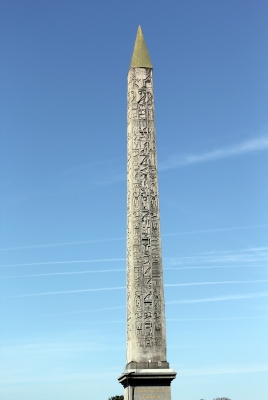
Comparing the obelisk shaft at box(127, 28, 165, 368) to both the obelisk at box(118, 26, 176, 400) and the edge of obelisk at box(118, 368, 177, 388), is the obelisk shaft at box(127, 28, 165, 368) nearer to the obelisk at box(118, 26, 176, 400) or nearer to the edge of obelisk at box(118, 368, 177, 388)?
the obelisk at box(118, 26, 176, 400)

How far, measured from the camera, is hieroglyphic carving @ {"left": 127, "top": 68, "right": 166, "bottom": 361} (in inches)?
797

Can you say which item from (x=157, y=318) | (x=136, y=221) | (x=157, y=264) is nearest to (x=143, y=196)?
(x=136, y=221)

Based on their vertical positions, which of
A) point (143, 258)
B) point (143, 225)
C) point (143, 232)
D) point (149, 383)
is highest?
point (143, 225)

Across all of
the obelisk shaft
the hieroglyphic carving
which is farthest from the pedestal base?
the hieroglyphic carving

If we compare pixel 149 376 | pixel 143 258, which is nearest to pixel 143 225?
pixel 143 258

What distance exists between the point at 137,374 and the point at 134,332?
4.01 feet

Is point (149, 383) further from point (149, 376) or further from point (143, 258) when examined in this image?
point (143, 258)

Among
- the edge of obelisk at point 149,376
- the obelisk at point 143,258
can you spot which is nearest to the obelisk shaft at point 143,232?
the obelisk at point 143,258

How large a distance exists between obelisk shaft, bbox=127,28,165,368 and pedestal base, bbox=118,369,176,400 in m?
0.35

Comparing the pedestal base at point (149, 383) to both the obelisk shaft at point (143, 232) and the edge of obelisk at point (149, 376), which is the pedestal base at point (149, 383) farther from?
the obelisk shaft at point (143, 232)

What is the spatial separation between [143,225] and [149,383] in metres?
4.78

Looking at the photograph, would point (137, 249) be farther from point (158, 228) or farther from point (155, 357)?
point (155, 357)

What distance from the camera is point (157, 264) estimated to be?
2089cm

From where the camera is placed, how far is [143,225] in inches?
834
